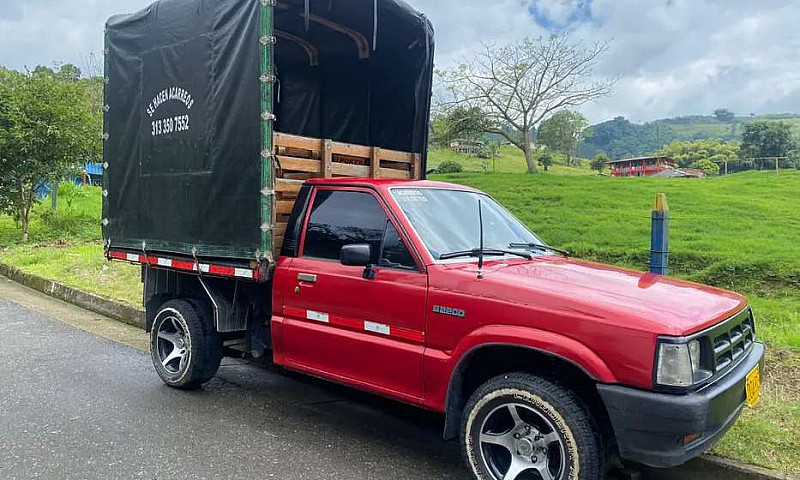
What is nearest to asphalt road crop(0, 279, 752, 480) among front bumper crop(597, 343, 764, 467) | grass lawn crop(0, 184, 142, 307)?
front bumper crop(597, 343, 764, 467)

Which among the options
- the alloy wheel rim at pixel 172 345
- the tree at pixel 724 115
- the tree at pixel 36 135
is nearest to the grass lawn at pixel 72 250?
the tree at pixel 36 135

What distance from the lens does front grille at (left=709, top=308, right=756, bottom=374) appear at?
10.5 feet

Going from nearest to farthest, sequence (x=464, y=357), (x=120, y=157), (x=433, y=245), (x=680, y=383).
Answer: (x=680, y=383) → (x=464, y=357) → (x=433, y=245) → (x=120, y=157)

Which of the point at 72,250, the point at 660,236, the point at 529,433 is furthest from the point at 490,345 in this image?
the point at 72,250

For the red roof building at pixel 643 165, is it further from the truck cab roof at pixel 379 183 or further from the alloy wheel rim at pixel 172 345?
the alloy wheel rim at pixel 172 345

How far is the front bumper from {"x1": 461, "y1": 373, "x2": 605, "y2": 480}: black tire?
178mm

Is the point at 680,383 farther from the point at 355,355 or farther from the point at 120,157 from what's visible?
the point at 120,157

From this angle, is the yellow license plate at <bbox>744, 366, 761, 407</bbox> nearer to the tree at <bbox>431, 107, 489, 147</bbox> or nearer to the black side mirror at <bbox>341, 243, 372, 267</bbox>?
the black side mirror at <bbox>341, 243, 372, 267</bbox>

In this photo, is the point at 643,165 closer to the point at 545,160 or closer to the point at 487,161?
the point at 545,160

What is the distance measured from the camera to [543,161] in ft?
127

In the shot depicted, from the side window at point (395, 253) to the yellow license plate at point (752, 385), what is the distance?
198 cm

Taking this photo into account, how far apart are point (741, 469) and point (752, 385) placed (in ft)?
1.80

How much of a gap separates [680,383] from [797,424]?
1.87 metres

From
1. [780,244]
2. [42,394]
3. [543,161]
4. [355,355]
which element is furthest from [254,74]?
[543,161]
